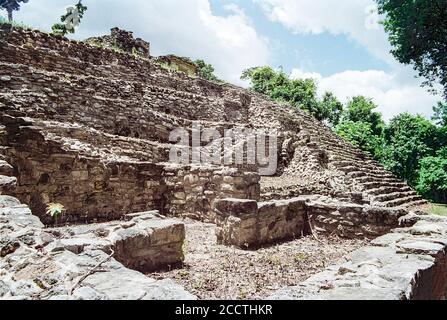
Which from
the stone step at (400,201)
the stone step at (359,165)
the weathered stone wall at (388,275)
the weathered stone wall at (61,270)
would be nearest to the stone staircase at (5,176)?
the weathered stone wall at (61,270)

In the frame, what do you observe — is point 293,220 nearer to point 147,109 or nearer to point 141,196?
point 141,196

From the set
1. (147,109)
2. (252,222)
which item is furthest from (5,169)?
(147,109)

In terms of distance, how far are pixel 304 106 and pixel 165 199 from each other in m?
24.1

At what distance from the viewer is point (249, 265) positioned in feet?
13.8

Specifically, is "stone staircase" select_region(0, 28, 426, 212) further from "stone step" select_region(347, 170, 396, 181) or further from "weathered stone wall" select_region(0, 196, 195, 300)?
"weathered stone wall" select_region(0, 196, 195, 300)

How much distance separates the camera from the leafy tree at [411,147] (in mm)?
22203

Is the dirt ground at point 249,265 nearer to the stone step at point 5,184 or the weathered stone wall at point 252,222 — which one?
the weathered stone wall at point 252,222

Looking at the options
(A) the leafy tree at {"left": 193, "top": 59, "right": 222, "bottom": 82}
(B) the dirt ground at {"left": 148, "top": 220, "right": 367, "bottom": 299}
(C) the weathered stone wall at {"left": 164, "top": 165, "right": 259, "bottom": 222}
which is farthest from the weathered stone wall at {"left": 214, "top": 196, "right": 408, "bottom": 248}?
(A) the leafy tree at {"left": 193, "top": 59, "right": 222, "bottom": 82}

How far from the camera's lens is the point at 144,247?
3.86 m

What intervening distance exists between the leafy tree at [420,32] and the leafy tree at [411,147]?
6.81 meters

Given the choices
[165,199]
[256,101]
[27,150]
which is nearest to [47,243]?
[27,150]

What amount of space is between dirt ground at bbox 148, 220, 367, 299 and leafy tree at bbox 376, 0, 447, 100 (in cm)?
1249

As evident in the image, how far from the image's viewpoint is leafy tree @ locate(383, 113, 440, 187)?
22.2 metres

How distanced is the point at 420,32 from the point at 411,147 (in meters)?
10.4
